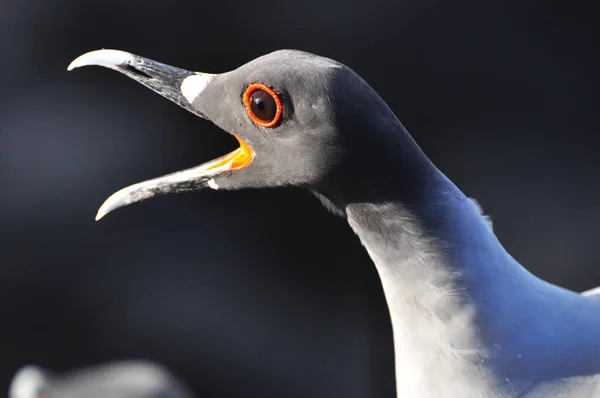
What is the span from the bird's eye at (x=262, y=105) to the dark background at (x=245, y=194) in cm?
243

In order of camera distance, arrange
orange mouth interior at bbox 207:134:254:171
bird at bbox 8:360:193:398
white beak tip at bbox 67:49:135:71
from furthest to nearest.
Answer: bird at bbox 8:360:193:398 < white beak tip at bbox 67:49:135:71 < orange mouth interior at bbox 207:134:254:171

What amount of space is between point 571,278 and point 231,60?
6.12ft

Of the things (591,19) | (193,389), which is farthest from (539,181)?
(193,389)

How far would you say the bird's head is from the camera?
156 centimetres

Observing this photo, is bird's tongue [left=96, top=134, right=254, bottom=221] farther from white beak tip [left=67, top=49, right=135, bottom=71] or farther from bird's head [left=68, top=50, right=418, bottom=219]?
white beak tip [left=67, top=49, right=135, bottom=71]

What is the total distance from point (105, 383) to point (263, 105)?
7.59ft

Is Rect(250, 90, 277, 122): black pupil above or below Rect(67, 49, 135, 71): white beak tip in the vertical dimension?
below

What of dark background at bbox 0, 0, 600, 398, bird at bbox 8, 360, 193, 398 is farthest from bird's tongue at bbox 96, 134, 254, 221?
dark background at bbox 0, 0, 600, 398

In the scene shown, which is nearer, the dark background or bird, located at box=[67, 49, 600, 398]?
bird, located at box=[67, 49, 600, 398]

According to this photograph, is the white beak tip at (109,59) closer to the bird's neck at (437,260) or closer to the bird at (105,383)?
the bird's neck at (437,260)

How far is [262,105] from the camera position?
1.63 metres

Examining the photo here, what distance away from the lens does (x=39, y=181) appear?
416 cm

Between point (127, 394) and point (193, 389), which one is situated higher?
point (127, 394)

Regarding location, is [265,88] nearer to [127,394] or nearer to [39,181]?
[127,394]
